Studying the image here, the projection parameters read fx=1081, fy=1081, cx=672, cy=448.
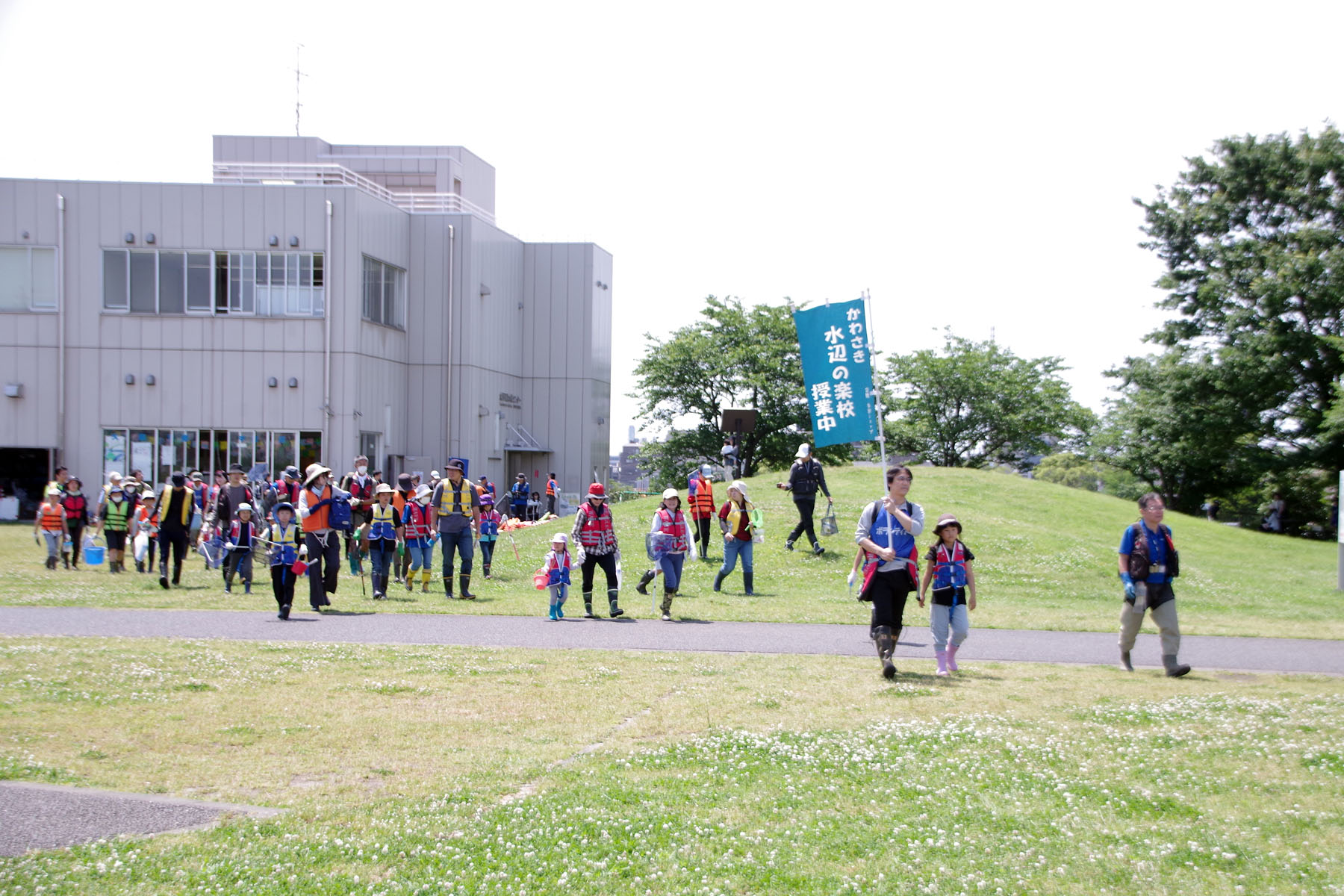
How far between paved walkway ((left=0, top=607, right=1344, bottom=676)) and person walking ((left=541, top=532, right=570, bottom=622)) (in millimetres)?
267

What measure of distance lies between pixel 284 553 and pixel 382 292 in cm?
2470

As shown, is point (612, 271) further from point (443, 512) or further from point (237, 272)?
point (443, 512)

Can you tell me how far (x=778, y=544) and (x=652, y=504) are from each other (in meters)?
5.87

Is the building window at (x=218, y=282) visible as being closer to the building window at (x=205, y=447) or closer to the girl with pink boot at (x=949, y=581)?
the building window at (x=205, y=447)

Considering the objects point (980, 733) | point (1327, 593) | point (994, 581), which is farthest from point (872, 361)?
point (980, 733)

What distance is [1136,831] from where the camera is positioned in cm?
570

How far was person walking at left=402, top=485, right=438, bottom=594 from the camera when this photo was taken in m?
17.5

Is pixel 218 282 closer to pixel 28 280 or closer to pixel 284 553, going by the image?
pixel 28 280

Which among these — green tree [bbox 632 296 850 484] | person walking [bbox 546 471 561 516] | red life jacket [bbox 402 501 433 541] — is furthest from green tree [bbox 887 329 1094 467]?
red life jacket [bbox 402 501 433 541]

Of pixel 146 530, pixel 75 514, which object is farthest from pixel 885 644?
pixel 75 514

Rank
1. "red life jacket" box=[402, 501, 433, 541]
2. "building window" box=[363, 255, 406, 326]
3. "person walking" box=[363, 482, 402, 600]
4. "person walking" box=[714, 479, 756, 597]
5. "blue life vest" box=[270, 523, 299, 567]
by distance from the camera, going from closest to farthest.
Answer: "blue life vest" box=[270, 523, 299, 567]
"person walking" box=[363, 482, 402, 600]
"red life jacket" box=[402, 501, 433, 541]
"person walking" box=[714, 479, 756, 597]
"building window" box=[363, 255, 406, 326]

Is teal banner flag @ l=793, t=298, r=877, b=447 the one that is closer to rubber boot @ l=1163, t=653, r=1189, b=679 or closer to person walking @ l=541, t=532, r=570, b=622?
person walking @ l=541, t=532, r=570, b=622

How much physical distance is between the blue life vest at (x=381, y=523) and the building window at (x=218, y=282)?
1992 cm

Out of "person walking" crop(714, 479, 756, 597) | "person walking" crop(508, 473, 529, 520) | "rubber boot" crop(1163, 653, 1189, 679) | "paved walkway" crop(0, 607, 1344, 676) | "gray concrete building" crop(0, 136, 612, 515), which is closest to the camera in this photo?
"rubber boot" crop(1163, 653, 1189, 679)
